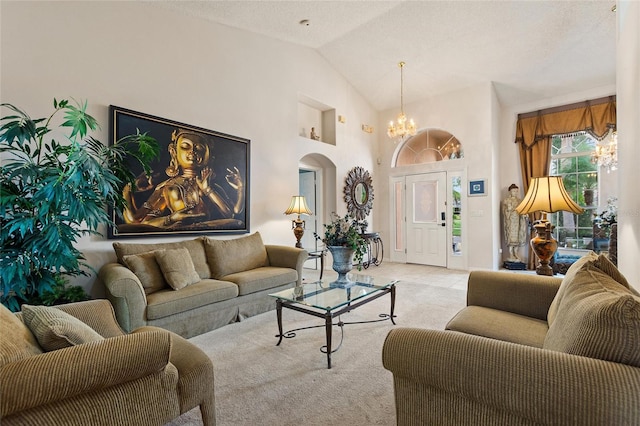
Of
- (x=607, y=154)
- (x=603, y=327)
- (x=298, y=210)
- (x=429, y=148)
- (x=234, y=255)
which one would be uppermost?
A: (x=429, y=148)

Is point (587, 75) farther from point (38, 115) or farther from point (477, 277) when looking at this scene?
point (38, 115)

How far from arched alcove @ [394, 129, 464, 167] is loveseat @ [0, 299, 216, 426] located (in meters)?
5.98

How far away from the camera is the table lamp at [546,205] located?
2.37 m

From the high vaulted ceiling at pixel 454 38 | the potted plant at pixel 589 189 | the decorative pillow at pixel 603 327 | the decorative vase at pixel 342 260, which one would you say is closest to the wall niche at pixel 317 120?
the high vaulted ceiling at pixel 454 38

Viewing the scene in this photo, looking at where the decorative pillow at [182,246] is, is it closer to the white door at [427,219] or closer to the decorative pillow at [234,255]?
the decorative pillow at [234,255]

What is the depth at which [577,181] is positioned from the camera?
550 cm

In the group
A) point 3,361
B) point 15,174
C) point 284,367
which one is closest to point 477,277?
point 284,367

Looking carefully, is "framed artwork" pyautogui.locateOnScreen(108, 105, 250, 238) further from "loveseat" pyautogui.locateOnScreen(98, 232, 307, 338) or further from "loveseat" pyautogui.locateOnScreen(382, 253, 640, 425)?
"loveseat" pyautogui.locateOnScreen(382, 253, 640, 425)

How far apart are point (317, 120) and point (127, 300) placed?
4563mm

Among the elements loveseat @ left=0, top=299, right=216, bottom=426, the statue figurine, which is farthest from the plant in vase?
the statue figurine

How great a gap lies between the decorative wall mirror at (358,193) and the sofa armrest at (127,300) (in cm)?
415

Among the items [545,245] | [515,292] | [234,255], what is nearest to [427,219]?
[545,245]

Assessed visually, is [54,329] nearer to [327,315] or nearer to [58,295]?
[58,295]

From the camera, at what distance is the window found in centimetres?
534
